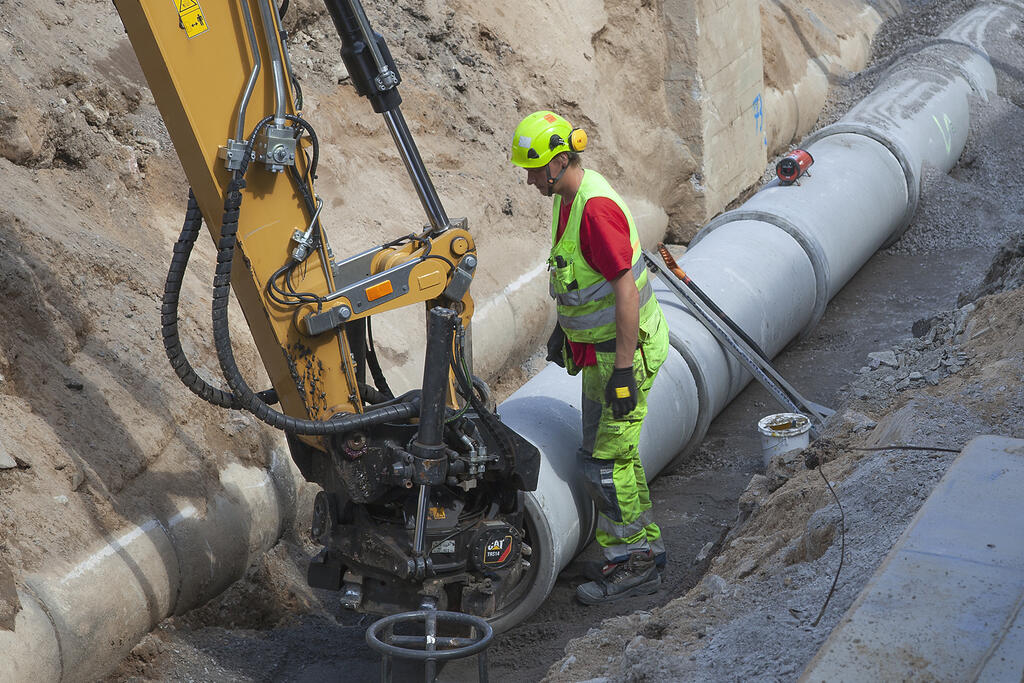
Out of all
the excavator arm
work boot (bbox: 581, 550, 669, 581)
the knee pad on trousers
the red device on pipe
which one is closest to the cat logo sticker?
the excavator arm

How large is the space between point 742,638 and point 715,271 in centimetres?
414

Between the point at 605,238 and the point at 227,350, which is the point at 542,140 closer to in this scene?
the point at 605,238

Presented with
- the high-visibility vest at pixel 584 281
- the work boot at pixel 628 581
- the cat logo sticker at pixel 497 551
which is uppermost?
the high-visibility vest at pixel 584 281

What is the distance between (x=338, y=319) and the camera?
13.1 feet

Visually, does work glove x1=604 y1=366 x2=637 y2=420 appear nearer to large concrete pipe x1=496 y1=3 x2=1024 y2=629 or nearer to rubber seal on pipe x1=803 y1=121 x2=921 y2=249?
large concrete pipe x1=496 y1=3 x2=1024 y2=629

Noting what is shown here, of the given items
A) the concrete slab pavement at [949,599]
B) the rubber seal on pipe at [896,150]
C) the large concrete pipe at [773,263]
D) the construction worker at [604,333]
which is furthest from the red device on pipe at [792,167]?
the concrete slab pavement at [949,599]

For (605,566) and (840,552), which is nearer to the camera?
(840,552)

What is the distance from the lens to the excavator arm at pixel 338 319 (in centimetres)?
369

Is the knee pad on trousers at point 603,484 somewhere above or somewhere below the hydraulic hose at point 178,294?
below

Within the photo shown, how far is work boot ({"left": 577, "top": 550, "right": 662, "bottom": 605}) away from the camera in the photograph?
17.0 feet

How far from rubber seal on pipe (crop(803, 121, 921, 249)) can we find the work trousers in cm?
477

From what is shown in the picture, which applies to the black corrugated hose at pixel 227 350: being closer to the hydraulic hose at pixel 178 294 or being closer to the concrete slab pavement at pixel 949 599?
the hydraulic hose at pixel 178 294

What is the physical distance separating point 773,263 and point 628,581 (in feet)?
9.53

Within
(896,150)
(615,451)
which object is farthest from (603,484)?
(896,150)
